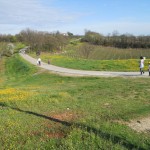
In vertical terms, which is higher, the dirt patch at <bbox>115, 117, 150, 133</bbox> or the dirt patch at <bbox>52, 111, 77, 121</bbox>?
the dirt patch at <bbox>52, 111, 77, 121</bbox>

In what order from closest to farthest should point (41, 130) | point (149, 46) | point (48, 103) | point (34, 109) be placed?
point (41, 130) < point (34, 109) < point (48, 103) < point (149, 46)

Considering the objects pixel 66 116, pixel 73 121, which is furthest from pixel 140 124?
pixel 66 116

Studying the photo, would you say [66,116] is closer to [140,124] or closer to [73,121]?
[73,121]

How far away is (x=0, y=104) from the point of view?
49.4 ft

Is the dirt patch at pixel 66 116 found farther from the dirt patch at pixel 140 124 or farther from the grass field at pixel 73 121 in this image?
A: the dirt patch at pixel 140 124

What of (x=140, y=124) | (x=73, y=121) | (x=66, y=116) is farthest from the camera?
(x=66, y=116)

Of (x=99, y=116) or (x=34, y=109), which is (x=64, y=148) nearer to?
(x=99, y=116)

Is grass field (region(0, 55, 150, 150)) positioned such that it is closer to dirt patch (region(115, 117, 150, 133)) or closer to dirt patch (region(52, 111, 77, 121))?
dirt patch (region(52, 111, 77, 121))

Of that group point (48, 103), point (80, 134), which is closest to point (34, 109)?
point (48, 103)

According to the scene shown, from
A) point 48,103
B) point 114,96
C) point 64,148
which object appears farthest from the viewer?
point 114,96

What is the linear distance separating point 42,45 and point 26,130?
3363 inches

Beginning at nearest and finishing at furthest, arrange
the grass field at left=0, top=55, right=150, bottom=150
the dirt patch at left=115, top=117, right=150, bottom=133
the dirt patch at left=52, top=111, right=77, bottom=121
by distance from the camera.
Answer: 1. the grass field at left=0, top=55, right=150, bottom=150
2. the dirt patch at left=115, top=117, right=150, bottom=133
3. the dirt patch at left=52, top=111, right=77, bottom=121

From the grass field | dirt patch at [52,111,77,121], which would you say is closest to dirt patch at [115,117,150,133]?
the grass field

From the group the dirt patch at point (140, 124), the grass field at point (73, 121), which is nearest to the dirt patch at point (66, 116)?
the grass field at point (73, 121)
